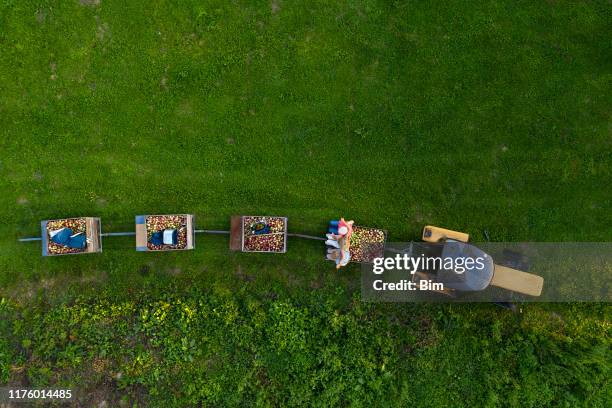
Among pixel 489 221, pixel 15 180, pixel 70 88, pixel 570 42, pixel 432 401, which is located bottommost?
Answer: pixel 432 401

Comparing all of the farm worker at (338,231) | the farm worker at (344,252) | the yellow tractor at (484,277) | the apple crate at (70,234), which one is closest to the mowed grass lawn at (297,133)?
the farm worker at (338,231)

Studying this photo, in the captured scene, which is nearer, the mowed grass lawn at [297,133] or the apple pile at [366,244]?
the apple pile at [366,244]

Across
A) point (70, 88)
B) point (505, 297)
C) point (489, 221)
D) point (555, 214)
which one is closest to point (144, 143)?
point (70, 88)

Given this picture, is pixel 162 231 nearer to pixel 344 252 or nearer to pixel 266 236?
pixel 266 236

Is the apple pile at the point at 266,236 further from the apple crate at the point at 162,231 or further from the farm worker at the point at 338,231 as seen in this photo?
the apple crate at the point at 162,231

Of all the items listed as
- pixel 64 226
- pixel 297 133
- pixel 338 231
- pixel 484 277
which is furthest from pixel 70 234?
pixel 484 277

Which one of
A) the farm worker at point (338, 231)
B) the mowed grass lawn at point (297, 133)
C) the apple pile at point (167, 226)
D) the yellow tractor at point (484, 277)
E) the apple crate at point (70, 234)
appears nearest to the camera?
the yellow tractor at point (484, 277)

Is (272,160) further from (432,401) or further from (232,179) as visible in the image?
(432,401)
